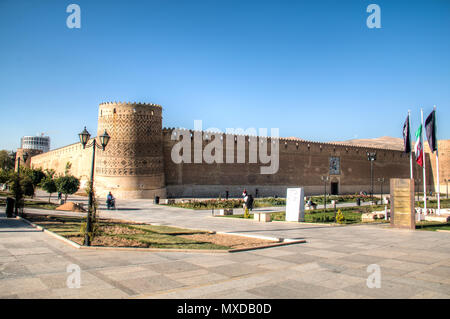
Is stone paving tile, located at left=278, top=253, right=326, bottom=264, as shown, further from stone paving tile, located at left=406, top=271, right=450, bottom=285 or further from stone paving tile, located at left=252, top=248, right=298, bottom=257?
stone paving tile, located at left=406, top=271, right=450, bottom=285

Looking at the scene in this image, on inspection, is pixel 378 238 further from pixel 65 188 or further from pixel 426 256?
pixel 65 188

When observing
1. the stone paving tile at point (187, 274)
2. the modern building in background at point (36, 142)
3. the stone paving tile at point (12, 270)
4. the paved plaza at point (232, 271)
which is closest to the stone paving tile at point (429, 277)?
the paved plaza at point (232, 271)

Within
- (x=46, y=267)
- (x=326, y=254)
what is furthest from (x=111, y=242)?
(x=326, y=254)

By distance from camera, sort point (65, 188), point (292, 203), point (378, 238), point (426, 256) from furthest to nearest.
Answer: point (65, 188), point (292, 203), point (378, 238), point (426, 256)

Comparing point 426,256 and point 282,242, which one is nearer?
point 426,256

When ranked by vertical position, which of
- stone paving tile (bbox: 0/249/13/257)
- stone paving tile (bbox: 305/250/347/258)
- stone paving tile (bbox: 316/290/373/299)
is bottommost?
stone paving tile (bbox: 305/250/347/258)

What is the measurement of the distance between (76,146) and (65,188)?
16.0 meters

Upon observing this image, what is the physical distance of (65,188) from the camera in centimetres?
1814

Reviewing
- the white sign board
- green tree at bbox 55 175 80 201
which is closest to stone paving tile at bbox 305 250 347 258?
the white sign board

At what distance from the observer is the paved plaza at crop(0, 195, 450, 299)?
3963 millimetres

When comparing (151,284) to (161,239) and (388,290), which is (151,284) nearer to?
(388,290)

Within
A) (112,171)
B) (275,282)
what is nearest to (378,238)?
(275,282)

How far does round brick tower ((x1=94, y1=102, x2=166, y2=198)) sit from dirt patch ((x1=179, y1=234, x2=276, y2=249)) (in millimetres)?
16221

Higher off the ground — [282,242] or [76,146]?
[76,146]
